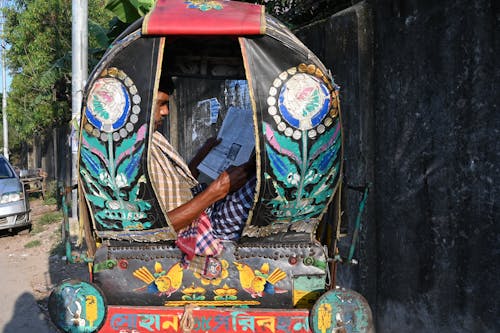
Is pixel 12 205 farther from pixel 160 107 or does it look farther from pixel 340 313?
pixel 340 313

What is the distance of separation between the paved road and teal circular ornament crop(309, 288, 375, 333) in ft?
10.6

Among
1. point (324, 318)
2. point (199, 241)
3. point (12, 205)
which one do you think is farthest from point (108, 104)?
point (12, 205)

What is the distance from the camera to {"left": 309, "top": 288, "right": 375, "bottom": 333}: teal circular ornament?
233cm

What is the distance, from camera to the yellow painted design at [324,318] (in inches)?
92.0

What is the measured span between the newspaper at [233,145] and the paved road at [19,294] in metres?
2.54

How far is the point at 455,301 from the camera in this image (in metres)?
3.41

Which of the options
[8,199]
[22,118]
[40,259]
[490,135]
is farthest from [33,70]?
[490,135]

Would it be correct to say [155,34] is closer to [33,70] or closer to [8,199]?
[8,199]

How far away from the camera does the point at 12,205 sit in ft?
28.5

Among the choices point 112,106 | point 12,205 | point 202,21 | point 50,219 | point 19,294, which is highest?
point 202,21

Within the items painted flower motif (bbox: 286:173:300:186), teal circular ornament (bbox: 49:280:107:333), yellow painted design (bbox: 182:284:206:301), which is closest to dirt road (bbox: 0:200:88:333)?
teal circular ornament (bbox: 49:280:107:333)

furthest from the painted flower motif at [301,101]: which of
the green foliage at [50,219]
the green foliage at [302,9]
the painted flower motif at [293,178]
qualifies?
the green foliage at [50,219]

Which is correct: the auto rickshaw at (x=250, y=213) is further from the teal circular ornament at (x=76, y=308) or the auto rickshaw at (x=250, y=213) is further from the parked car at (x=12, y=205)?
the parked car at (x=12, y=205)

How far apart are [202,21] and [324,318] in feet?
5.25
